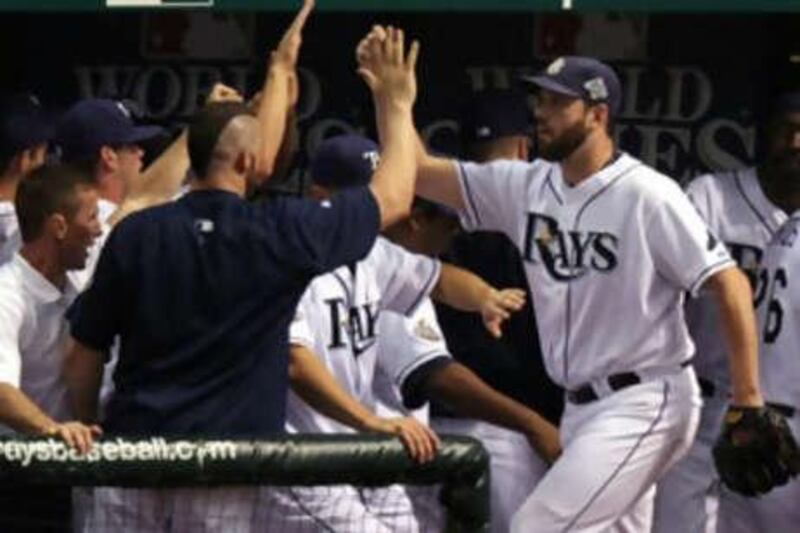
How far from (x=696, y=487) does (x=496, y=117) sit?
4.04 ft

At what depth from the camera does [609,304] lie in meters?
6.95

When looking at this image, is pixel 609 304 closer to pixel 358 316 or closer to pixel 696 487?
pixel 358 316

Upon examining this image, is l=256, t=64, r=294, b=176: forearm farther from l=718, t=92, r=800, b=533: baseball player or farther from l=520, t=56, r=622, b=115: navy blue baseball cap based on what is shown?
l=718, t=92, r=800, b=533: baseball player

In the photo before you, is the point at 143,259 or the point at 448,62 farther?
the point at 448,62

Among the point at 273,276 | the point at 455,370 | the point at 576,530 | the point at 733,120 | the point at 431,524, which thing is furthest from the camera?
the point at 733,120

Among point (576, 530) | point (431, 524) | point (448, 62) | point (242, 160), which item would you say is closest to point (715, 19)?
point (448, 62)

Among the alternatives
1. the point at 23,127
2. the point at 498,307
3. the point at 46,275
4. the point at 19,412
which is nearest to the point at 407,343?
the point at 498,307

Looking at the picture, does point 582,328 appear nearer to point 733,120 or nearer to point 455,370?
point 455,370

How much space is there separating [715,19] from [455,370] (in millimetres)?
1673

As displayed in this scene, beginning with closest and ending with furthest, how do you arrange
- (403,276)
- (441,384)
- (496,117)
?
(403,276), (441,384), (496,117)

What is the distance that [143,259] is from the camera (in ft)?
18.6

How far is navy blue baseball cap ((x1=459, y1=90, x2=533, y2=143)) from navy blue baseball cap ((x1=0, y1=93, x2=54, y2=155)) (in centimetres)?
125

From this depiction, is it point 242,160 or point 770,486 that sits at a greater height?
point 242,160

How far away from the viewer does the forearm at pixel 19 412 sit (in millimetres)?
5555
